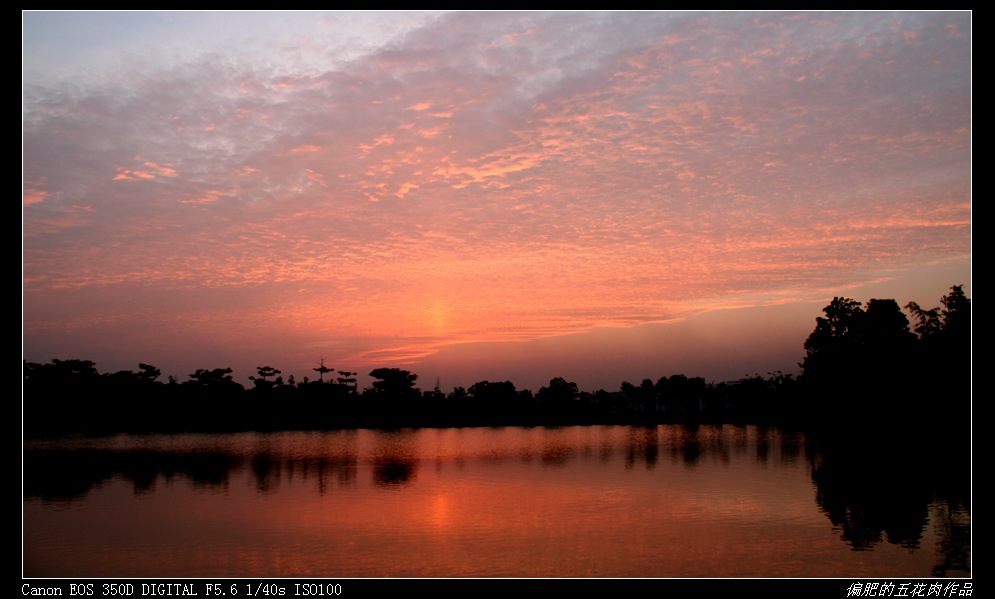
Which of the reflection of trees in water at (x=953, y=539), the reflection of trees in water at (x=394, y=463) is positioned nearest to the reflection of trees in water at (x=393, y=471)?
the reflection of trees in water at (x=394, y=463)

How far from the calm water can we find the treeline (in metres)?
7.49

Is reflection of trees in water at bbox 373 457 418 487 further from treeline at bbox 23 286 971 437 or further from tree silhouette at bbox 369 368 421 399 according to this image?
tree silhouette at bbox 369 368 421 399

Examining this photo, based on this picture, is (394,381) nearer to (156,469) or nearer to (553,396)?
(553,396)

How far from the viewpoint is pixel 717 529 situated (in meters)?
20.8

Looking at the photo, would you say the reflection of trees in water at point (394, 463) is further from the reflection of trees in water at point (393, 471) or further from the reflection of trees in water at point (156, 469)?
the reflection of trees in water at point (156, 469)

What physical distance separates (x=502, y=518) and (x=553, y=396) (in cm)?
10426

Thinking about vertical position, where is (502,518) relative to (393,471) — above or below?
above

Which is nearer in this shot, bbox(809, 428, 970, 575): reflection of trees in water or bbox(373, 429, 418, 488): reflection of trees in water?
bbox(809, 428, 970, 575): reflection of trees in water

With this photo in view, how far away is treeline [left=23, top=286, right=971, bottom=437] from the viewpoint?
144ft

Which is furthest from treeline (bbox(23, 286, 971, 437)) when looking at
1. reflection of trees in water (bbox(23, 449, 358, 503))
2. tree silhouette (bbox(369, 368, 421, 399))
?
reflection of trees in water (bbox(23, 449, 358, 503))

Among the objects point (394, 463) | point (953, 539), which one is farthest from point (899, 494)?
point (394, 463)

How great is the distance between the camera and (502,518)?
23125 mm

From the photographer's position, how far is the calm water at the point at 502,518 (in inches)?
677
